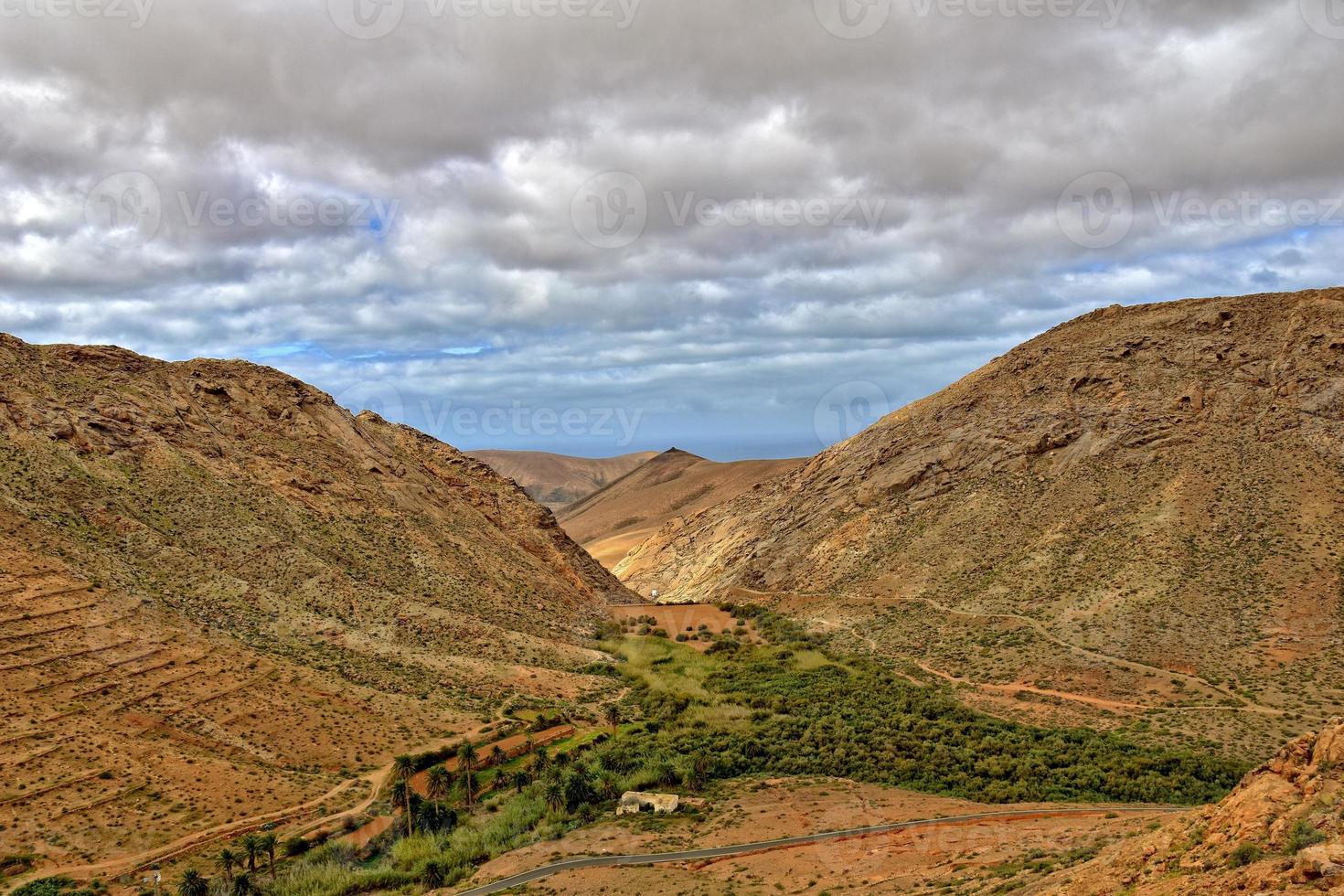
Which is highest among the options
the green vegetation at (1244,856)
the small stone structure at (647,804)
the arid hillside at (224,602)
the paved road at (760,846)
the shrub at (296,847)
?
the arid hillside at (224,602)

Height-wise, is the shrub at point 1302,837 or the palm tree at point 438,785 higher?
the shrub at point 1302,837

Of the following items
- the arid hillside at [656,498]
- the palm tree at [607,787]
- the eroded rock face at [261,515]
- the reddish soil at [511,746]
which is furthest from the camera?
the arid hillside at [656,498]

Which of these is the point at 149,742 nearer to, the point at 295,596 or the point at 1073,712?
the point at 295,596

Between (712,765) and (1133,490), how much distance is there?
38.8m

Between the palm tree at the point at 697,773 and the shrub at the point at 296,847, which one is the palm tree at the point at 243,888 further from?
the palm tree at the point at 697,773

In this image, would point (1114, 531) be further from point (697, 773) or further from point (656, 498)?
point (656, 498)

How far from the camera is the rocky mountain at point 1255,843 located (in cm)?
1466

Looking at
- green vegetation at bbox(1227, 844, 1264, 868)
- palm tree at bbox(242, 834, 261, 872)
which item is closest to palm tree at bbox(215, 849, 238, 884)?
palm tree at bbox(242, 834, 261, 872)

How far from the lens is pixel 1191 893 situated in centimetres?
1552

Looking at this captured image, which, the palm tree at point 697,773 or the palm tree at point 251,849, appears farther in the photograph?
the palm tree at point 697,773

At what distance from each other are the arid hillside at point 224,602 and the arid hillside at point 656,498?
56.7 metres

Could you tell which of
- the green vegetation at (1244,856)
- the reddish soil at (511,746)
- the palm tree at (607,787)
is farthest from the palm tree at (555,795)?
the green vegetation at (1244,856)

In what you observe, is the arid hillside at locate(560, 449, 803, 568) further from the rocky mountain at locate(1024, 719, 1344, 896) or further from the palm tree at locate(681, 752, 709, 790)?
the rocky mountain at locate(1024, 719, 1344, 896)

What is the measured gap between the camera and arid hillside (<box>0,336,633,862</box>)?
33.9 metres
